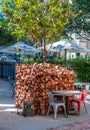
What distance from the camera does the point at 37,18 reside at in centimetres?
1386

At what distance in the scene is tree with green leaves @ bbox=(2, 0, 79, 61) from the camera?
1381 cm

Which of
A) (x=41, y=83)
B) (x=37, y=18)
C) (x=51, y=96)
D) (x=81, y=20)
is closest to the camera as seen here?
(x=51, y=96)

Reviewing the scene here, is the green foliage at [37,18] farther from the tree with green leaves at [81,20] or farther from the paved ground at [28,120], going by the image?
the tree with green leaves at [81,20]

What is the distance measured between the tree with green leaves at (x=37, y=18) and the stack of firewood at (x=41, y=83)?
2840 mm

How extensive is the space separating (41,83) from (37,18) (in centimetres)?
404

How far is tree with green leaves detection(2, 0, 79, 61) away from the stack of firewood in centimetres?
284

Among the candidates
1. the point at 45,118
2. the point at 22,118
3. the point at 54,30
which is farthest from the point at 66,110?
the point at 54,30

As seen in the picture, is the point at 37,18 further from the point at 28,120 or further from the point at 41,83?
the point at 28,120

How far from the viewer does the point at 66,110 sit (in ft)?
35.2

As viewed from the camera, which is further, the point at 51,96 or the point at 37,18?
the point at 37,18

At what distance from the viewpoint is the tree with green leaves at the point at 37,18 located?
544 inches

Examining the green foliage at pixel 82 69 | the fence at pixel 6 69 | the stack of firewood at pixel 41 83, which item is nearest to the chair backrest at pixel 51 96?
the stack of firewood at pixel 41 83

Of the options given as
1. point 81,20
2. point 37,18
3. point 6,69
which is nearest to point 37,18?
point 37,18

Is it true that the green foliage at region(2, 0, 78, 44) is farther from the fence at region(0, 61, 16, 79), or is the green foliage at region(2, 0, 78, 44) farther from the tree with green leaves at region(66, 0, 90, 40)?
the fence at region(0, 61, 16, 79)
